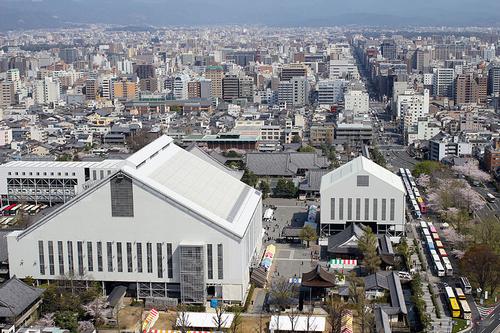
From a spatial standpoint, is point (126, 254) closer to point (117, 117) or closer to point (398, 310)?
point (398, 310)

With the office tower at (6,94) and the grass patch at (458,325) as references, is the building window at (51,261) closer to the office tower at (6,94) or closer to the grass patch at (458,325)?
the grass patch at (458,325)

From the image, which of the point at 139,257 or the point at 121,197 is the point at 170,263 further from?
the point at 121,197

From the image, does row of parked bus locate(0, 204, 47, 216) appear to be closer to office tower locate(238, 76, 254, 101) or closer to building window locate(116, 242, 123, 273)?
building window locate(116, 242, 123, 273)

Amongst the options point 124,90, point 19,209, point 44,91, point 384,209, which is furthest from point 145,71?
point 384,209

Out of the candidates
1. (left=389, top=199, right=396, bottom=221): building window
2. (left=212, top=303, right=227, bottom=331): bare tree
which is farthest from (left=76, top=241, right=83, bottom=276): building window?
(left=389, top=199, right=396, bottom=221): building window

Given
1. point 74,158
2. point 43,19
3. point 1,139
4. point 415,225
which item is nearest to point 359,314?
point 415,225

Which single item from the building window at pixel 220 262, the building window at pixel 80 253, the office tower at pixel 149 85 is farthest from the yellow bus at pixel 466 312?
the office tower at pixel 149 85

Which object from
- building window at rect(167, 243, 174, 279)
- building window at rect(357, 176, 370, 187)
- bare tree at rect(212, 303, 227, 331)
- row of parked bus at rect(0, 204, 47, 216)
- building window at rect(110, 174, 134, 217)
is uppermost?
building window at rect(110, 174, 134, 217)
